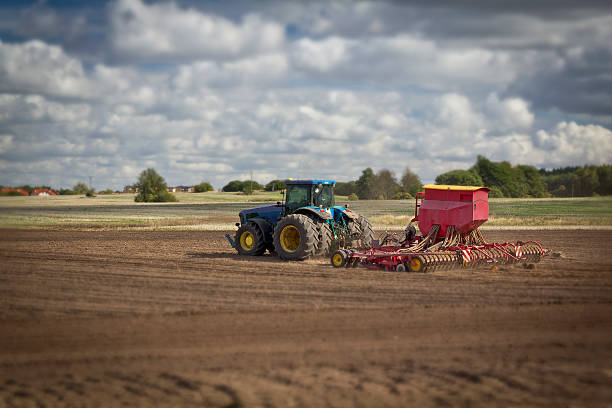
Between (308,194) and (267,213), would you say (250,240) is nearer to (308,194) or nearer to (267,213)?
(267,213)

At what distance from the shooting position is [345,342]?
292 inches

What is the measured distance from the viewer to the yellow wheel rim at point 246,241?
16812mm

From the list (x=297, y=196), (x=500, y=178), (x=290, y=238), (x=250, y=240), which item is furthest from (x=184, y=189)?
(x=290, y=238)

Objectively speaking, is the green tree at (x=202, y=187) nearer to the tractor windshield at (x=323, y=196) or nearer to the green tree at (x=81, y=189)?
the green tree at (x=81, y=189)

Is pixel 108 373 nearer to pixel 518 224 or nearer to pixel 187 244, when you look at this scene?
pixel 187 244

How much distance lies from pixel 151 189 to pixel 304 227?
5682cm

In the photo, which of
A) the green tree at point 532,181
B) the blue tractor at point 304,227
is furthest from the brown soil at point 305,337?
the green tree at point 532,181

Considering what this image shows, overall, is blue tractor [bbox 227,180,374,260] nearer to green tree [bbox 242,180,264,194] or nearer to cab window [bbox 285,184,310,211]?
cab window [bbox 285,184,310,211]

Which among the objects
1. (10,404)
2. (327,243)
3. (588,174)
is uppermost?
(588,174)

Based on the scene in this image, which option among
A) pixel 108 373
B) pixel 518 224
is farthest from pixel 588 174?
pixel 108 373

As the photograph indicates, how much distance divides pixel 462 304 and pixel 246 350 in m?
4.13

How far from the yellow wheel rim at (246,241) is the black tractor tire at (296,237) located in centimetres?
171

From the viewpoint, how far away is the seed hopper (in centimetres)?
1344

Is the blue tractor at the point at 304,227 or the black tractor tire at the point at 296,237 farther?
the blue tractor at the point at 304,227
